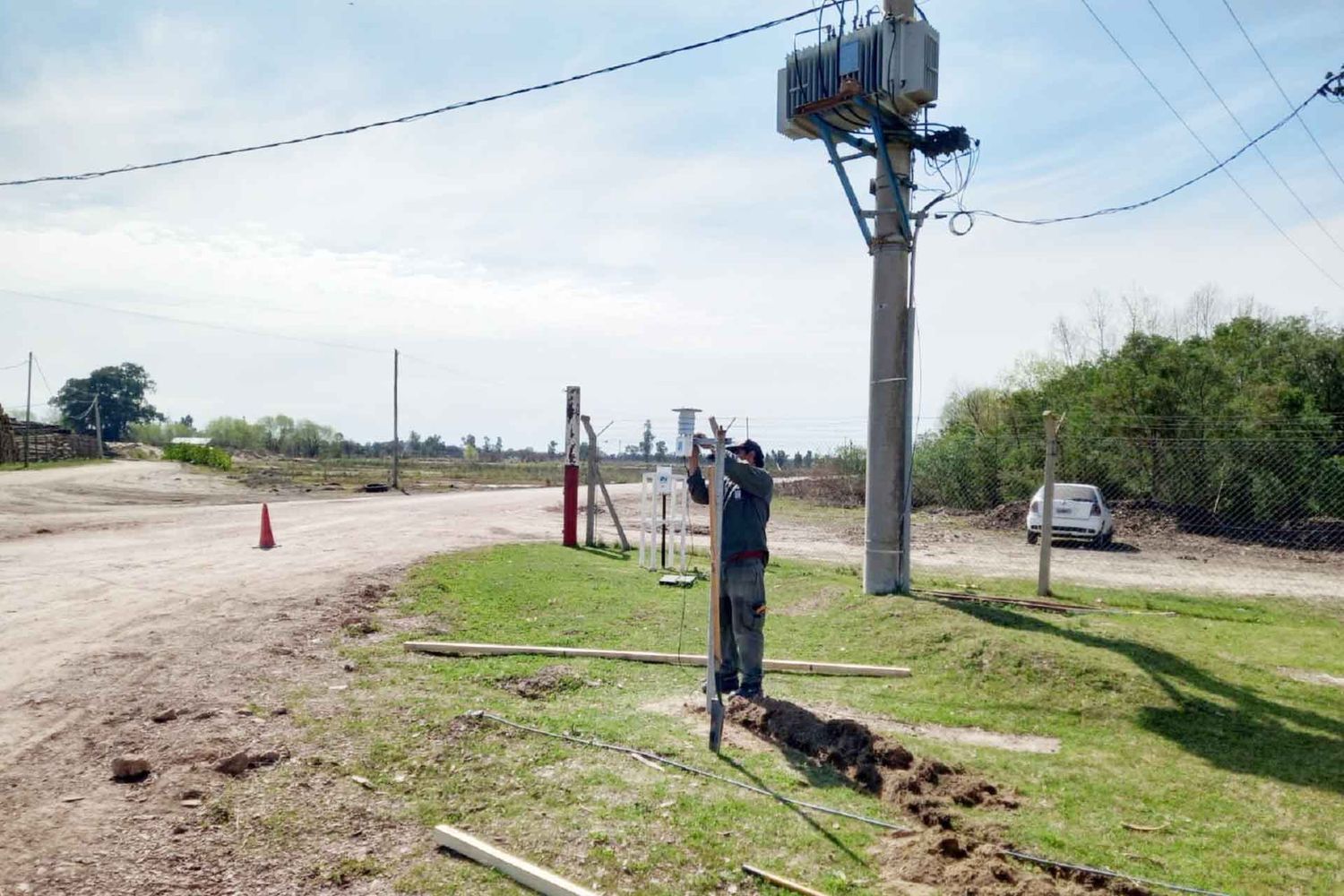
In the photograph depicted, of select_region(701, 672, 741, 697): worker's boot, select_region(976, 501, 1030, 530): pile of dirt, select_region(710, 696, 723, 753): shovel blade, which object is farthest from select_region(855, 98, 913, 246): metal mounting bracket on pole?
select_region(976, 501, 1030, 530): pile of dirt

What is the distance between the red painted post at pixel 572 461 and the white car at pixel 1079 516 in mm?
10601

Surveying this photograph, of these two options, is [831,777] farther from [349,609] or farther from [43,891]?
[349,609]

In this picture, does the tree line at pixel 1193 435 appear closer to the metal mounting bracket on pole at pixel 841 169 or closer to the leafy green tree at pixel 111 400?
the metal mounting bracket on pole at pixel 841 169

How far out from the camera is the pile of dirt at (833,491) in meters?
32.9

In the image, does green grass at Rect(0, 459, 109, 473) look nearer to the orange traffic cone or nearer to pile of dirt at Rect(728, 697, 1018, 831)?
the orange traffic cone

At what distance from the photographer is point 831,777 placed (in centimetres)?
553

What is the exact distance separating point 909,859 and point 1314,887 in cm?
185

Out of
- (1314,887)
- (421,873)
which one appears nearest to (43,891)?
(421,873)

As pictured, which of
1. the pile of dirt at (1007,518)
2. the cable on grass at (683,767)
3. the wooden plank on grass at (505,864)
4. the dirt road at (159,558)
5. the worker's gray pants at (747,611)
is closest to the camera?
the wooden plank on grass at (505,864)

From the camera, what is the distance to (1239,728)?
22.2 feet

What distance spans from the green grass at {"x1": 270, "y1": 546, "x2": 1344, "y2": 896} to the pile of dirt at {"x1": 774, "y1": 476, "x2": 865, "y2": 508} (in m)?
21.8

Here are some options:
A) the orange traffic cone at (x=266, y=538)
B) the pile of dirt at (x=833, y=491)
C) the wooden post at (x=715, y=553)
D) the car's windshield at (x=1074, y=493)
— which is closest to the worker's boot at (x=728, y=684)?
the wooden post at (x=715, y=553)

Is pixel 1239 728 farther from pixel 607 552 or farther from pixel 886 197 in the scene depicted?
pixel 607 552

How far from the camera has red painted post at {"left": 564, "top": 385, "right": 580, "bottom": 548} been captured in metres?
17.8
